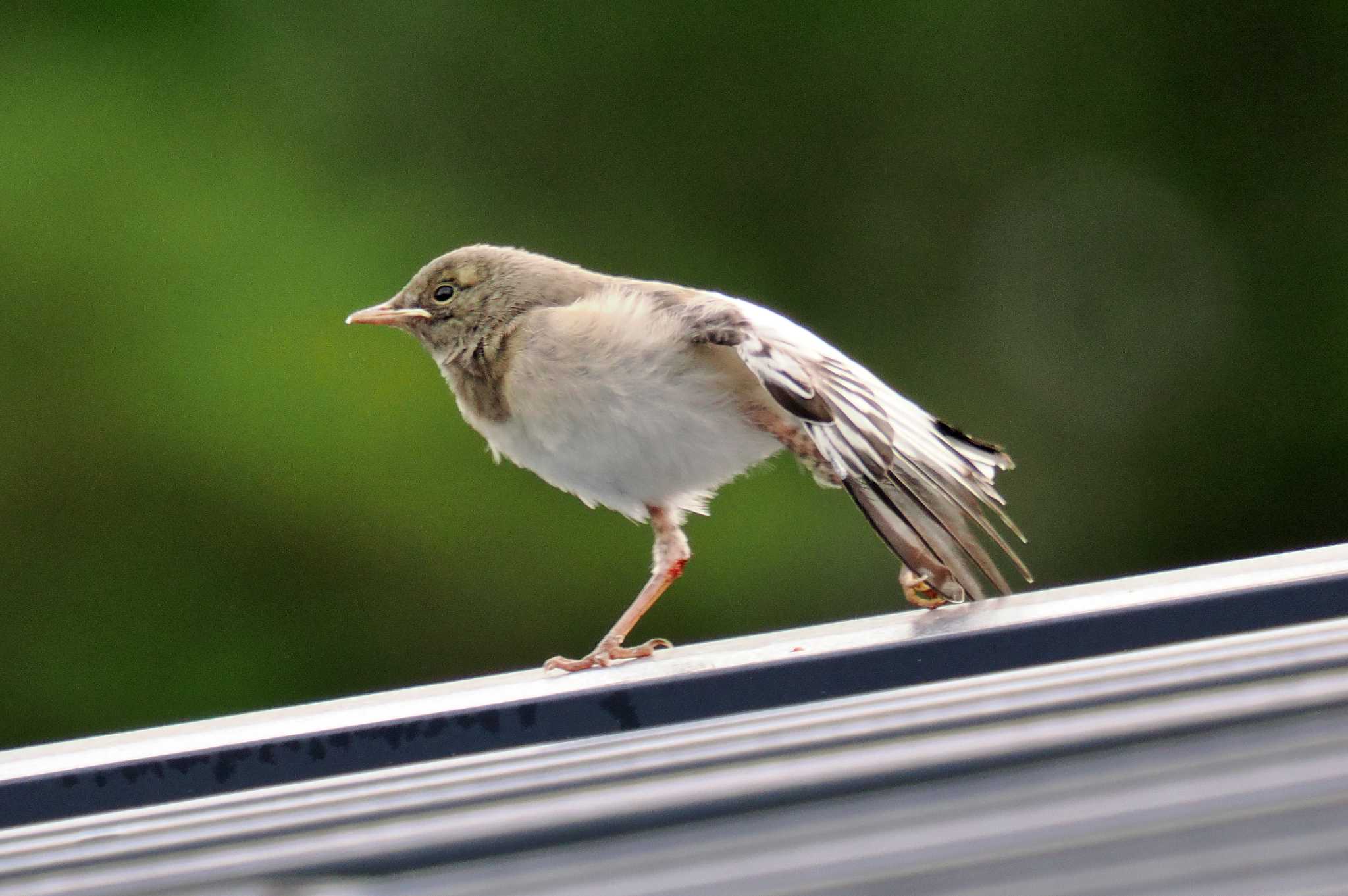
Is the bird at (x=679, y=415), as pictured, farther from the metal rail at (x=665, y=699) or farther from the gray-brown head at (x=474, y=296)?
the metal rail at (x=665, y=699)

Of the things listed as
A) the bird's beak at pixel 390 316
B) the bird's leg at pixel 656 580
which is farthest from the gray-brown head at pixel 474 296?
the bird's leg at pixel 656 580

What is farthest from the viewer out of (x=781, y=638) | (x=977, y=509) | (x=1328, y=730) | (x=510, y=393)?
(x=510, y=393)

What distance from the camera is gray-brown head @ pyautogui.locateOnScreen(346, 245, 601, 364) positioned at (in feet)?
9.52

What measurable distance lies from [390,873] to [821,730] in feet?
1.34

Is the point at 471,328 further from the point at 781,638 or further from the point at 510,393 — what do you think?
the point at 781,638

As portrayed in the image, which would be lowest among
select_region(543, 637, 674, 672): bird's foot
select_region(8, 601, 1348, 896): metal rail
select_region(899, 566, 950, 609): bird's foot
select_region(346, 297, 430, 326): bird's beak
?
select_region(543, 637, 674, 672): bird's foot

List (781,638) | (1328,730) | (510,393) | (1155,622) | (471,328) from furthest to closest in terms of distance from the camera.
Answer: (471,328) < (510,393) < (781,638) < (1155,622) < (1328,730)

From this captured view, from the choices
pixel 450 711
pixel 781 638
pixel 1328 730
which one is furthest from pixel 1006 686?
pixel 450 711

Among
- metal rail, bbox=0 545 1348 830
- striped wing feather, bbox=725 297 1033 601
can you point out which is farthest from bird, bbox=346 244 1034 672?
metal rail, bbox=0 545 1348 830

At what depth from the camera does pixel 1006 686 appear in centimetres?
138

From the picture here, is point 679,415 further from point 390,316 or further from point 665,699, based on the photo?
point 665,699

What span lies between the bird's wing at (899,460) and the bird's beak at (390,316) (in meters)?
0.87

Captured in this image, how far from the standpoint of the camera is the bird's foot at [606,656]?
92.4 inches

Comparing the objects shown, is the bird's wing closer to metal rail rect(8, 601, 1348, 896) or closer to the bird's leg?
the bird's leg
